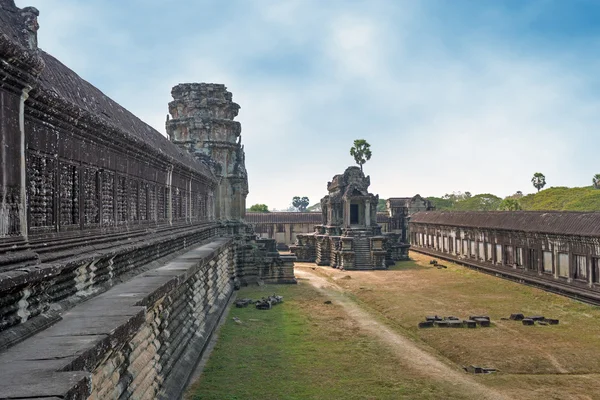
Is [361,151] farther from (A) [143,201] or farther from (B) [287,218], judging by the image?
(A) [143,201]

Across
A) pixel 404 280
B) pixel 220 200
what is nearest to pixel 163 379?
pixel 220 200

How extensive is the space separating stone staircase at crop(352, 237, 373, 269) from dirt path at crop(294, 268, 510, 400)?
14945mm

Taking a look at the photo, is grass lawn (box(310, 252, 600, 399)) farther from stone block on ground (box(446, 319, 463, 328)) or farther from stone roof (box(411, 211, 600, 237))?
stone roof (box(411, 211, 600, 237))

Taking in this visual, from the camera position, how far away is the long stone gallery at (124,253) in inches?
203

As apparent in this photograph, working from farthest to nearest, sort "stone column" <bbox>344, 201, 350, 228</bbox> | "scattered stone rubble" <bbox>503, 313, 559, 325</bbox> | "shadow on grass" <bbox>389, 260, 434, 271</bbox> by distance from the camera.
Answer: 1. "stone column" <bbox>344, 201, 350, 228</bbox>
2. "shadow on grass" <bbox>389, 260, 434, 271</bbox>
3. "scattered stone rubble" <bbox>503, 313, 559, 325</bbox>

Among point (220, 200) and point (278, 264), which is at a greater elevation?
point (220, 200)

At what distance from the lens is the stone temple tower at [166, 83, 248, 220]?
2822 centimetres


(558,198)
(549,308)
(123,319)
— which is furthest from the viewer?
(558,198)

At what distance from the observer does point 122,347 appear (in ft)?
21.4

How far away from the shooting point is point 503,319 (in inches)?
711

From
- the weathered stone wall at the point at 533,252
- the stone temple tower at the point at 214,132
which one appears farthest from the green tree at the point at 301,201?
the stone temple tower at the point at 214,132

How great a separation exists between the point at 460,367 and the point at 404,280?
17.2m

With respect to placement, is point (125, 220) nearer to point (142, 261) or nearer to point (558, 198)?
point (142, 261)

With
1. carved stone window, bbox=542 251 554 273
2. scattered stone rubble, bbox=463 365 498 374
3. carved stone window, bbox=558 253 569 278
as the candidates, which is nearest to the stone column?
carved stone window, bbox=542 251 554 273
